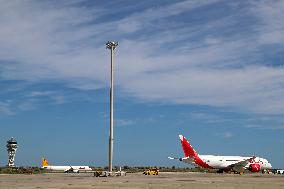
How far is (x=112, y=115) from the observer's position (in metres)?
72.2

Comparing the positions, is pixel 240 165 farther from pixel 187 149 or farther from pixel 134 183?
pixel 134 183

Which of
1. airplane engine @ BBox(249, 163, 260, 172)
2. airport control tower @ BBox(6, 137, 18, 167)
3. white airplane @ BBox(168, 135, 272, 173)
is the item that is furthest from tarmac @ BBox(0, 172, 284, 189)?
airport control tower @ BBox(6, 137, 18, 167)

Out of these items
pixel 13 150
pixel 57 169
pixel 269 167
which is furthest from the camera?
pixel 13 150

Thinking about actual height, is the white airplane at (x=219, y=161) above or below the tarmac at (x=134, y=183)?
above

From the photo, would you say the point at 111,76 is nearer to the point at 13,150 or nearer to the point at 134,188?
the point at 134,188

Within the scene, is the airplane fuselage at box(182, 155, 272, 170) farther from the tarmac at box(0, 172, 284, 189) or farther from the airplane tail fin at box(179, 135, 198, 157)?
the tarmac at box(0, 172, 284, 189)

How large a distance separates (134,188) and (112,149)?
36.9 m

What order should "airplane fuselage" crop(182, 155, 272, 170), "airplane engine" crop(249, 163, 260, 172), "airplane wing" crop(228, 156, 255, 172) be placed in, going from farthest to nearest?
"airplane engine" crop(249, 163, 260, 172), "airplane wing" crop(228, 156, 255, 172), "airplane fuselage" crop(182, 155, 272, 170)

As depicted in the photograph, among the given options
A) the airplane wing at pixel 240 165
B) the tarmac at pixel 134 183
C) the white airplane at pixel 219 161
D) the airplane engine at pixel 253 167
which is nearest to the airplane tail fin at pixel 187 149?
the white airplane at pixel 219 161

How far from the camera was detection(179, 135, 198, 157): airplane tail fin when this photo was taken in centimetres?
11179

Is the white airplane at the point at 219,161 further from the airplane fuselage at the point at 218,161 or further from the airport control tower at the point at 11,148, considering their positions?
the airport control tower at the point at 11,148

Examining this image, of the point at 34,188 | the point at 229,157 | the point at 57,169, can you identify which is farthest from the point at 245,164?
the point at 34,188

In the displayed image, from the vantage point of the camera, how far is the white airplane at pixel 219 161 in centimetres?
11162

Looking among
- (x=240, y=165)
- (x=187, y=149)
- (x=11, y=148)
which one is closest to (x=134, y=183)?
(x=187, y=149)
